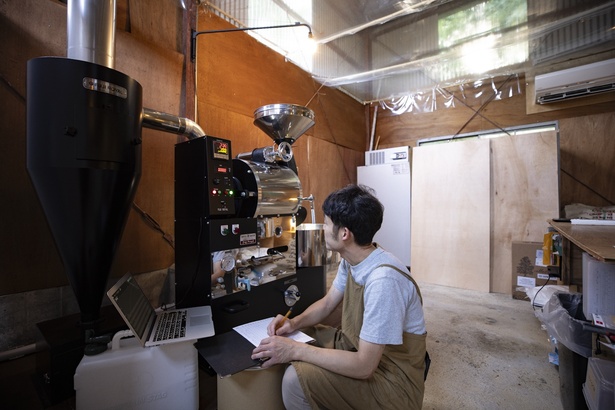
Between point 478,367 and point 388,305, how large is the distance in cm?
140

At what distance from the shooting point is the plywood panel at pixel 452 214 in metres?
3.27

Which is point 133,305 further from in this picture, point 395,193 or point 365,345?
point 395,193

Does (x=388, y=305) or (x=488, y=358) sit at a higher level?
(x=388, y=305)

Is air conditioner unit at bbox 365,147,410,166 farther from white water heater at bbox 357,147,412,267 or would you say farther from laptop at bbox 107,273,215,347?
laptop at bbox 107,273,215,347

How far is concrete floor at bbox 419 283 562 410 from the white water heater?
1.09m

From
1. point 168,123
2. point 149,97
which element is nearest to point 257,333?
point 168,123

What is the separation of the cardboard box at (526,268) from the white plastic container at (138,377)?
10.8 feet

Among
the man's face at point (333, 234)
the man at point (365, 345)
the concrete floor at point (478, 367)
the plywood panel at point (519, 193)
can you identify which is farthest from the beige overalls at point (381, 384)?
the plywood panel at point (519, 193)

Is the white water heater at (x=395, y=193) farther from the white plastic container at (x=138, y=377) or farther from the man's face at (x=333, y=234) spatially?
the white plastic container at (x=138, y=377)

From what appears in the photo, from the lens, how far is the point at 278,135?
6.21 feet

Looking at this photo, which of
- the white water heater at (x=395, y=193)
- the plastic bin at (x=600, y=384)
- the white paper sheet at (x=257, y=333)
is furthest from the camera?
the white water heater at (x=395, y=193)

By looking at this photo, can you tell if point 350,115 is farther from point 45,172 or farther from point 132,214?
point 45,172

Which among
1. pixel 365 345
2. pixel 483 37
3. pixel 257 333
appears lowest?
pixel 257 333

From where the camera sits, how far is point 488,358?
188cm
